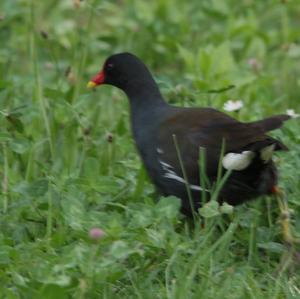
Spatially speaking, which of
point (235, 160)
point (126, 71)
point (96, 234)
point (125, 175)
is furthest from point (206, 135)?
point (96, 234)

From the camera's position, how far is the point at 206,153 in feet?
12.5

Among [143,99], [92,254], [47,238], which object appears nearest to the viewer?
[92,254]

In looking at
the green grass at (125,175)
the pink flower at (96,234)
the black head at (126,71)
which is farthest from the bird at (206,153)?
the pink flower at (96,234)

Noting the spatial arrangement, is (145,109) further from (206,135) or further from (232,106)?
(206,135)

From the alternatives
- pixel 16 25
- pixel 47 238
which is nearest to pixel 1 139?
pixel 47 238

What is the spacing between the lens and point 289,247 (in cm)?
366

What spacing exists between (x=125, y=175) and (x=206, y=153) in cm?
45

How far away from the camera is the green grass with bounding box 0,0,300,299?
333 centimetres

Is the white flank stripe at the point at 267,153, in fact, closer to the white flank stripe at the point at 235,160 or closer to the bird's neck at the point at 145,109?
the white flank stripe at the point at 235,160

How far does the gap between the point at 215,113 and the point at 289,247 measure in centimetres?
60

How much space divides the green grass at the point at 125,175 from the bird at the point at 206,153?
104 mm

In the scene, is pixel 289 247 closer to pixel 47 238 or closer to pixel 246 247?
pixel 246 247

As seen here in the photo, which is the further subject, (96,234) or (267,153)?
(267,153)

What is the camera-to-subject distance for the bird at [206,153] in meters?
3.73
